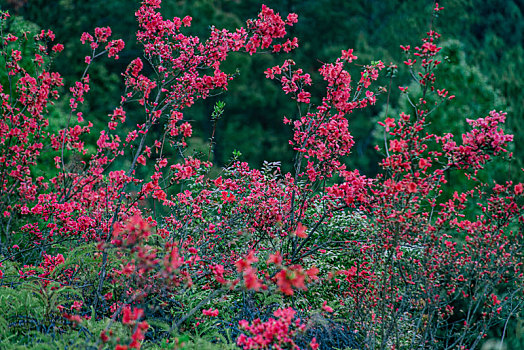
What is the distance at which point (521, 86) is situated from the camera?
11328 mm

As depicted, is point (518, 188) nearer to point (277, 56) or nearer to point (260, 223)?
point (260, 223)

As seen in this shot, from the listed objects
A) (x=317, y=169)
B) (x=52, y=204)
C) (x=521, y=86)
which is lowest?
(x=52, y=204)

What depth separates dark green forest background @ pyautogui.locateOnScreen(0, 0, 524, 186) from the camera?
51.4 feet

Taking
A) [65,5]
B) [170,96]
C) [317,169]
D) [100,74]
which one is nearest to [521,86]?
[317,169]

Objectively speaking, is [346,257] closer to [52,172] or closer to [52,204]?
[52,204]

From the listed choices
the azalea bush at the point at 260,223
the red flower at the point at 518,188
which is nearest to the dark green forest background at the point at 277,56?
the azalea bush at the point at 260,223

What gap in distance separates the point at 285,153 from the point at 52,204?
524 inches

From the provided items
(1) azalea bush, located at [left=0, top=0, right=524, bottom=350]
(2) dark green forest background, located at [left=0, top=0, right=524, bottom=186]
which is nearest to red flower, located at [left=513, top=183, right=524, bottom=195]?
(1) azalea bush, located at [left=0, top=0, right=524, bottom=350]

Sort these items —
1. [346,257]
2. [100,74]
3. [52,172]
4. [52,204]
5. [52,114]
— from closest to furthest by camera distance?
1. [52,204]
2. [346,257]
3. [52,172]
4. [52,114]
5. [100,74]

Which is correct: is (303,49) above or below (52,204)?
above

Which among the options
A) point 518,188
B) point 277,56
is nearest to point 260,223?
point 518,188

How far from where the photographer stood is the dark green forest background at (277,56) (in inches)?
617

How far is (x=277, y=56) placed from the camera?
17.4 metres

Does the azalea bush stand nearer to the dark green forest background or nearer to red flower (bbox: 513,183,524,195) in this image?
red flower (bbox: 513,183,524,195)
